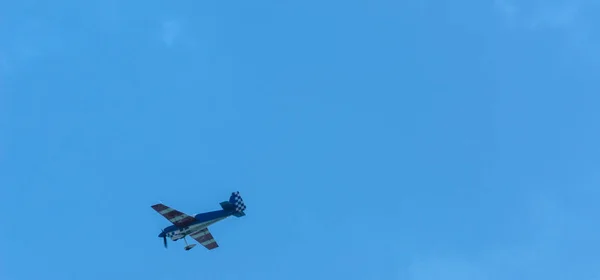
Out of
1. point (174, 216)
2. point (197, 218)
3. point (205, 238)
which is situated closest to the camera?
point (174, 216)

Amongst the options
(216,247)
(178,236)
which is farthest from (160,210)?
(216,247)

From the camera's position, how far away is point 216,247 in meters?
94.3

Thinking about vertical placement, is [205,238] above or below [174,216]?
above

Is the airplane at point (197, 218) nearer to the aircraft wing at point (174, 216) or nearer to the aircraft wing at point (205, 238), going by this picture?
the aircraft wing at point (174, 216)

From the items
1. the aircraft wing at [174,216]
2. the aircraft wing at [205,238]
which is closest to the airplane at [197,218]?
the aircraft wing at [174,216]

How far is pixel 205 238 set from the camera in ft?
306

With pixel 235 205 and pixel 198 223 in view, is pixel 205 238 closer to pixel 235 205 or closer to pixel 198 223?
pixel 198 223

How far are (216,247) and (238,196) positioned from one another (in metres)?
10.0

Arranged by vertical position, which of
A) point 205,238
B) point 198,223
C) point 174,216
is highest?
point 205,238

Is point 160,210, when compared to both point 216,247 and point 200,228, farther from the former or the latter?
point 216,247

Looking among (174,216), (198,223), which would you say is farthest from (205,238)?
(174,216)

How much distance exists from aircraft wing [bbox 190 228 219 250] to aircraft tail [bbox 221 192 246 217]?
22.2ft

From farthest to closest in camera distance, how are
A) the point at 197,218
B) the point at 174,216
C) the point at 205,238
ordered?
the point at 205,238, the point at 197,218, the point at 174,216

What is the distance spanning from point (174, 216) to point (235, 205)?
6.47 metres
